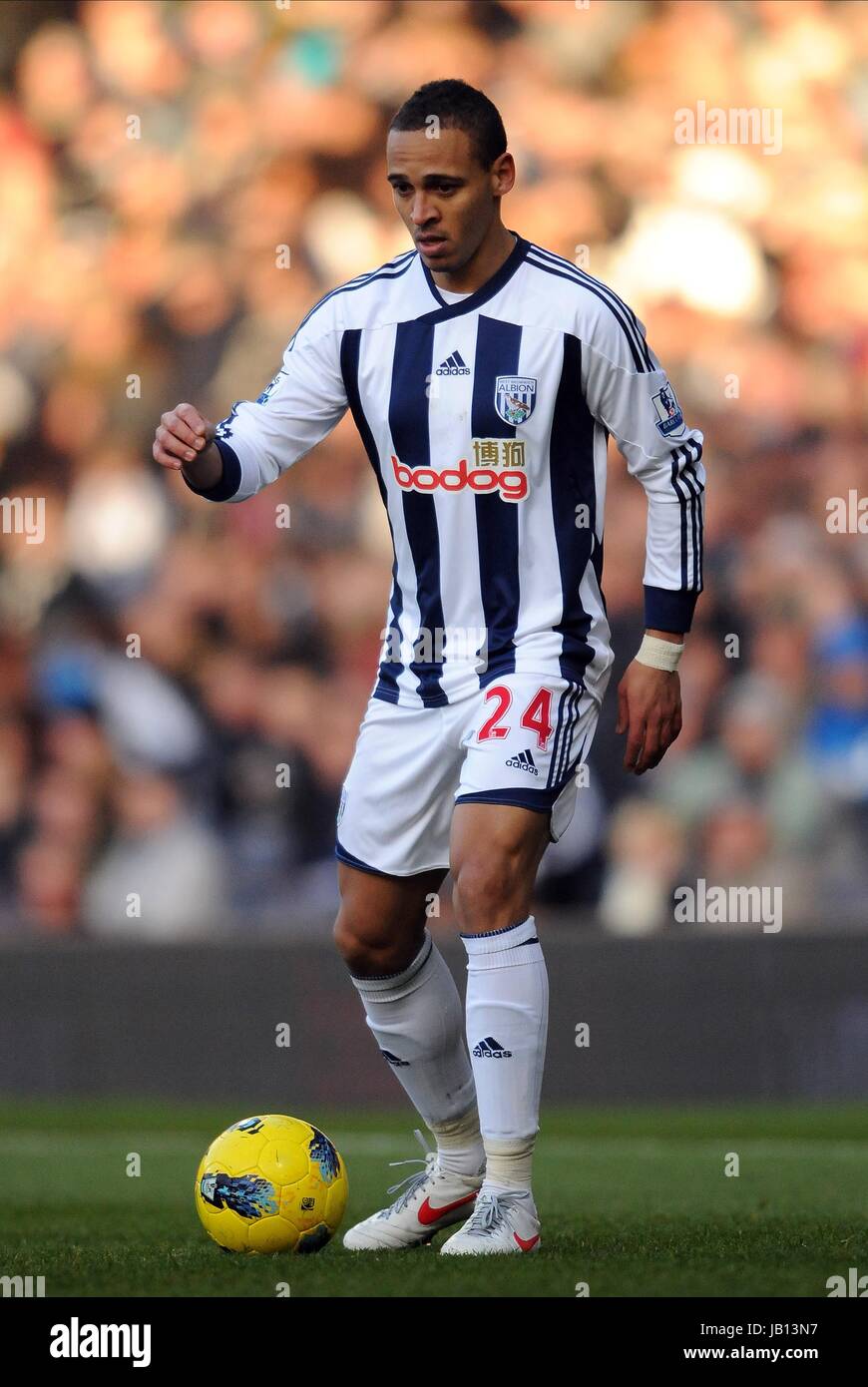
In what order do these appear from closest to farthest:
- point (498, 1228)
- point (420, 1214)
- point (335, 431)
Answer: point (498, 1228) → point (420, 1214) → point (335, 431)

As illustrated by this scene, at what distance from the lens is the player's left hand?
443cm

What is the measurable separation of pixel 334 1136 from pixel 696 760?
2.37 meters

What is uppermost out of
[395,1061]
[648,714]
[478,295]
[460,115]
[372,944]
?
[460,115]

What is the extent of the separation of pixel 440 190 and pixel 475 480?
59 cm

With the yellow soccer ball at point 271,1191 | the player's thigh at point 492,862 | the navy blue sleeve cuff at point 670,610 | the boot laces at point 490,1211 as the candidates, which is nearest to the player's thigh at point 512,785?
the player's thigh at point 492,862

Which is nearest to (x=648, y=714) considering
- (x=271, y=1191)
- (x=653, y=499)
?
(x=653, y=499)

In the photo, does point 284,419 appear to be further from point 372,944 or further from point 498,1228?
point 498,1228

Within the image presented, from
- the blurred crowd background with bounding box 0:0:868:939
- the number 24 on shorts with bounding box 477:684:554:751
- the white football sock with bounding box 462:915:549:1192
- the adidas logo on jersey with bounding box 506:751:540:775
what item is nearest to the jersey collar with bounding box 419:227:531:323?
the number 24 on shorts with bounding box 477:684:554:751

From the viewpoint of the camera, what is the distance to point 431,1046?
456 cm

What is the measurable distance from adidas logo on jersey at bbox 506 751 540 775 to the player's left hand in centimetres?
30

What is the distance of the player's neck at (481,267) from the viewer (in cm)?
445

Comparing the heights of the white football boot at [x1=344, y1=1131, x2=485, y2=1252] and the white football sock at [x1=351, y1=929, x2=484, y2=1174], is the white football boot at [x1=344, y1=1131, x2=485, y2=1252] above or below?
below

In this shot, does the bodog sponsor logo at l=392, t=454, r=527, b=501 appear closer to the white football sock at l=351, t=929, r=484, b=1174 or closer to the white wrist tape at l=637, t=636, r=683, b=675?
the white wrist tape at l=637, t=636, r=683, b=675
